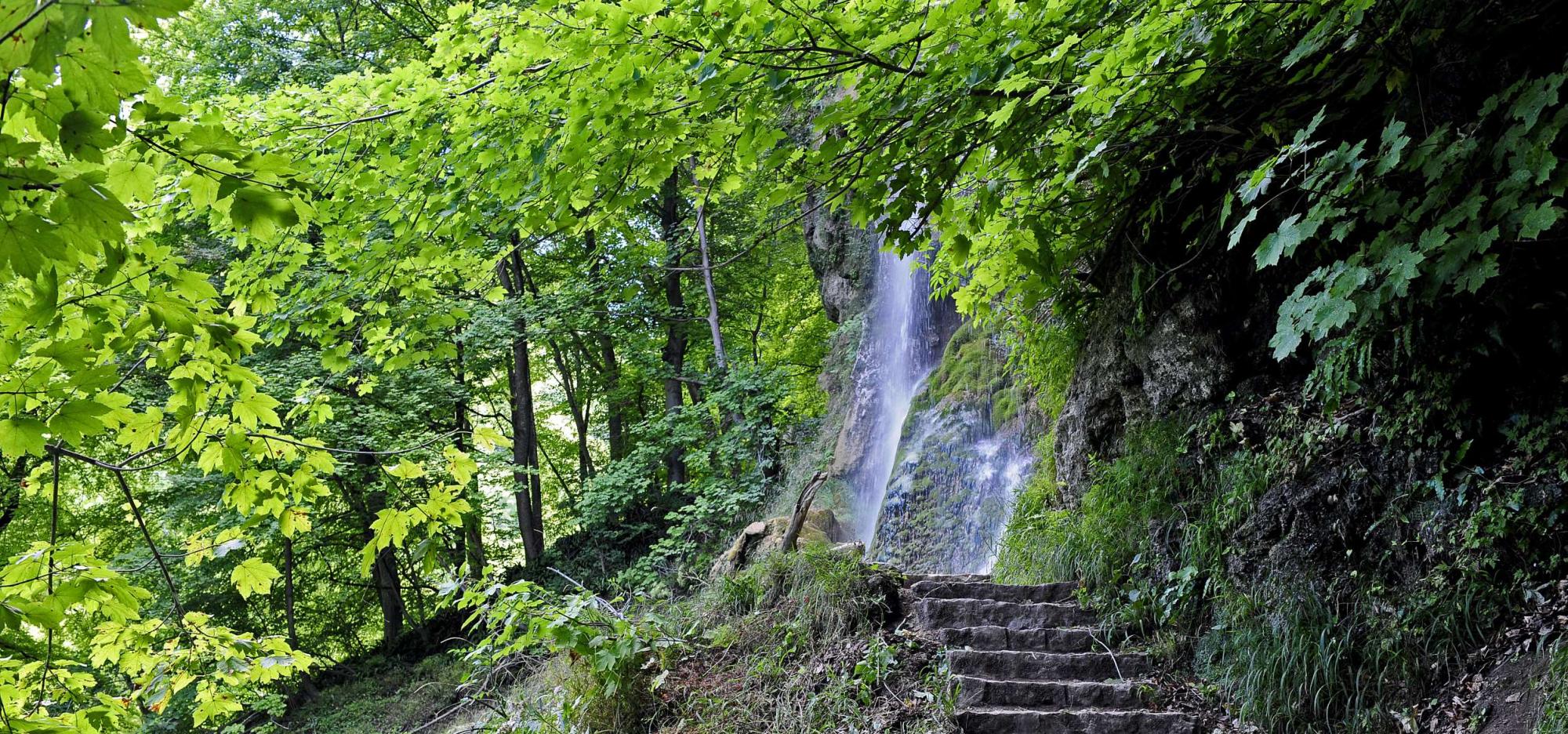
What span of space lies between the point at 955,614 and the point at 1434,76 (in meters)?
3.82

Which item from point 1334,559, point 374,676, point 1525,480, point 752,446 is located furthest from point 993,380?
point 374,676

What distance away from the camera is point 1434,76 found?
4133 millimetres

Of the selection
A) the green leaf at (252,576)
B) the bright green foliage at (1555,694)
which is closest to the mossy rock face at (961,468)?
the bright green foliage at (1555,694)

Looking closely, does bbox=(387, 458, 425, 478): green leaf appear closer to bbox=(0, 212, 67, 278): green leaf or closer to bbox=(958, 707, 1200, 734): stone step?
bbox=(0, 212, 67, 278): green leaf

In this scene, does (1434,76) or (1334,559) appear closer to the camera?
(1434,76)

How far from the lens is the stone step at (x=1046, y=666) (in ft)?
16.2

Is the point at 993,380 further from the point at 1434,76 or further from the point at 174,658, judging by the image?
the point at 174,658

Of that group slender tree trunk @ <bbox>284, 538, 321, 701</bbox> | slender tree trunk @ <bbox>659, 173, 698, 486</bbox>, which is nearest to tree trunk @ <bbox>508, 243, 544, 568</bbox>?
slender tree trunk @ <bbox>659, 173, 698, 486</bbox>

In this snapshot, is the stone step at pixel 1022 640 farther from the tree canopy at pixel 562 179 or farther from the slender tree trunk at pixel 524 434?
the slender tree trunk at pixel 524 434

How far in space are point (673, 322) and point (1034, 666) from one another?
11.7 metres

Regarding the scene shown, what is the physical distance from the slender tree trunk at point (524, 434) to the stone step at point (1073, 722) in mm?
11002

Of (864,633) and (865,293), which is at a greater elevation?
(865,293)

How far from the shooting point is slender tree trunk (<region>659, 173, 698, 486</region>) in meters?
14.8

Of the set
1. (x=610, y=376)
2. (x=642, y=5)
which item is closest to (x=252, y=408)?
(x=642, y=5)
